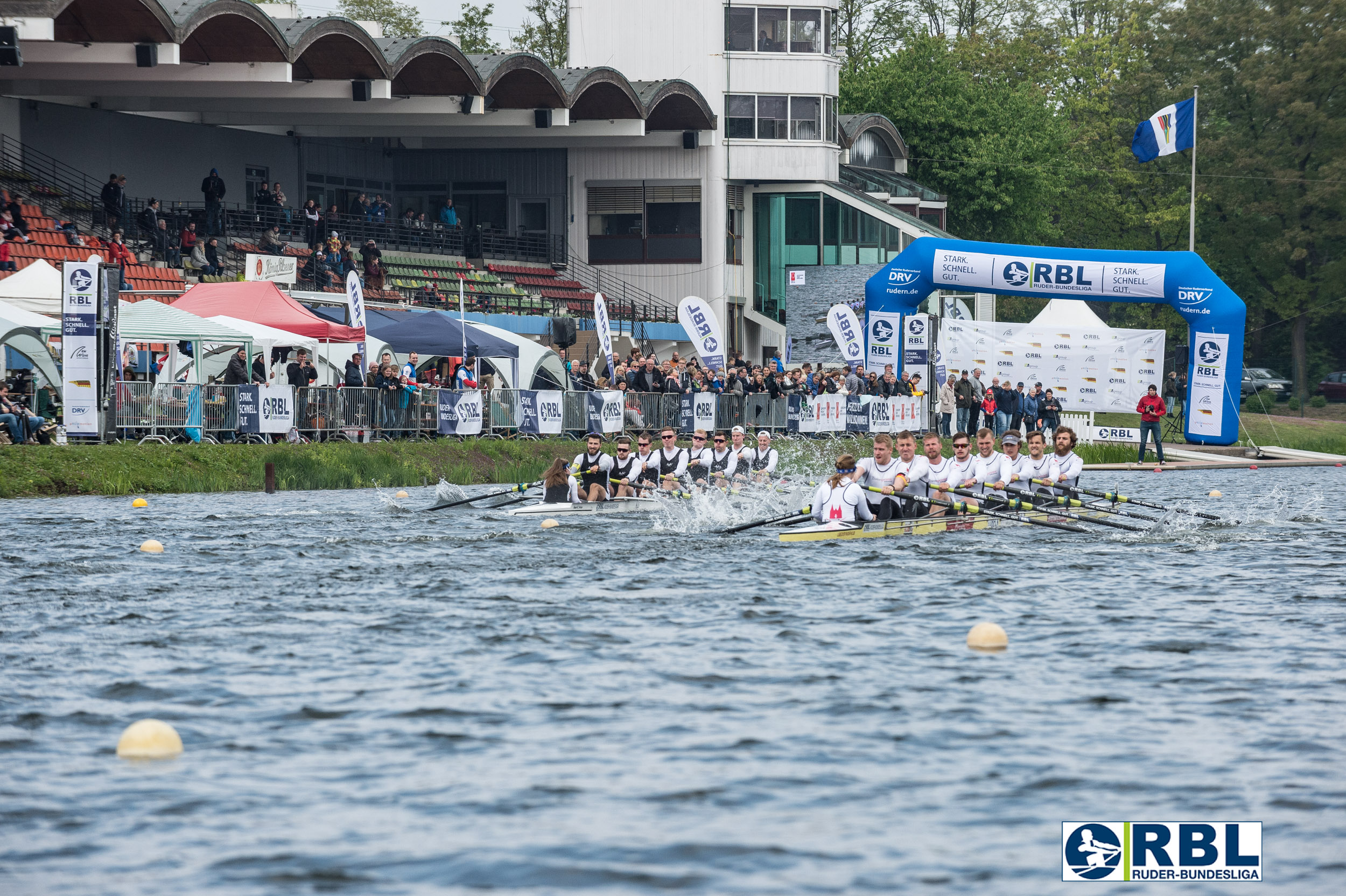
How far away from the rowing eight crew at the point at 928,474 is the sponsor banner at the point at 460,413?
10940 mm

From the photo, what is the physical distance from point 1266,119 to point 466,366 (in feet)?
150

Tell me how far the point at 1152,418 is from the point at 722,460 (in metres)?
15.6

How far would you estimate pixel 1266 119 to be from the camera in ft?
215

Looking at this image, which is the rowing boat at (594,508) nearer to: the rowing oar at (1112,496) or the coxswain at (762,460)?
the coxswain at (762,460)

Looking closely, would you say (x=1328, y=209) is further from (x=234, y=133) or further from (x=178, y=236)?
(x=178, y=236)

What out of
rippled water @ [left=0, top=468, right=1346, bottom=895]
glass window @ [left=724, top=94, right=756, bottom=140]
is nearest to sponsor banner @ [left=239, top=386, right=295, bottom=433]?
rippled water @ [left=0, top=468, right=1346, bottom=895]

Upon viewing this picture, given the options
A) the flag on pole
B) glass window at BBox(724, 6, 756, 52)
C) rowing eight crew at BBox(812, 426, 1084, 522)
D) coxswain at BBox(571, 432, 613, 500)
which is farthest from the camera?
glass window at BBox(724, 6, 756, 52)

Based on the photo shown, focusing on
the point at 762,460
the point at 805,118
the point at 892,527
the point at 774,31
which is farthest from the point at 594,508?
the point at 774,31

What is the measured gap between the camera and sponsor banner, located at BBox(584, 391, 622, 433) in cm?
3194

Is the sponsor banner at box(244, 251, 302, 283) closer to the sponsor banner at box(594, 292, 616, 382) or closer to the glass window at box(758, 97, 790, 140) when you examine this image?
the sponsor banner at box(594, 292, 616, 382)

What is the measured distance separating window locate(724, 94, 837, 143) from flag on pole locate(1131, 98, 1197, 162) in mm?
14908

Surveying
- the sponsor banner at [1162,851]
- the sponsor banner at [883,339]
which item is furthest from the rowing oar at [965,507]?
the sponsor banner at [883,339]

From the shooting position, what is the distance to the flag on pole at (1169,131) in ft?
132

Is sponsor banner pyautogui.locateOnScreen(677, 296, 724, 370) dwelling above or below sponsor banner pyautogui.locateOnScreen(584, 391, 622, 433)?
above
